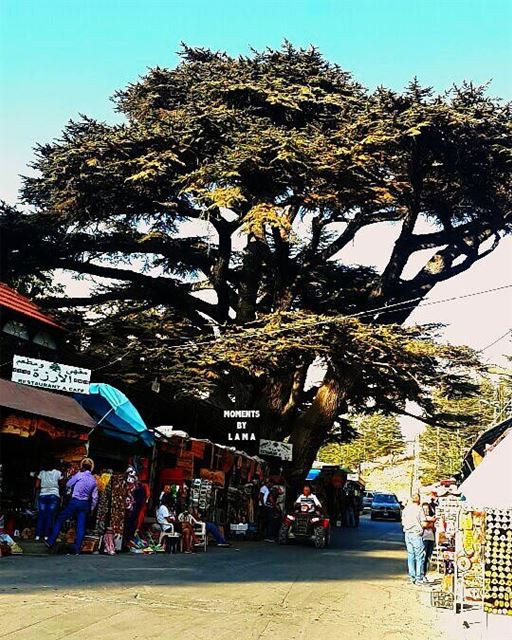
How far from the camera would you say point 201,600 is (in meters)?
9.76

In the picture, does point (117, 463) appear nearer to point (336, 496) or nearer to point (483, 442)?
point (483, 442)

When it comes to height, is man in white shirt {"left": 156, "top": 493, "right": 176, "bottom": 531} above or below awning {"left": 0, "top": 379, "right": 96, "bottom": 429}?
below

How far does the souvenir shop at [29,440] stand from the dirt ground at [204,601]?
2.62 meters

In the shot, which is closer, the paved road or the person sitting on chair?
the paved road

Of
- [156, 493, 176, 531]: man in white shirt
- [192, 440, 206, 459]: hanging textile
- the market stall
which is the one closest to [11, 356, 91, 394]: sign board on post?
the market stall

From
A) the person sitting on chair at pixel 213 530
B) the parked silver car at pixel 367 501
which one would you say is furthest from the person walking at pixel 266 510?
the parked silver car at pixel 367 501

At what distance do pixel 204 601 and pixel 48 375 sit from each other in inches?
306

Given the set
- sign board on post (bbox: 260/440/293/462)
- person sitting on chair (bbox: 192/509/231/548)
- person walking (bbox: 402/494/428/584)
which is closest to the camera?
person walking (bbox: 402/494/428/584)

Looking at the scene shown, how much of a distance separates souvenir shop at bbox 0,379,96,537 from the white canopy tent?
9472mm

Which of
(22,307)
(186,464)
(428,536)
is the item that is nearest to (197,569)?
(428,536)

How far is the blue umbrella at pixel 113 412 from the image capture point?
17.2m

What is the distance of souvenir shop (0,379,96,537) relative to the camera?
596 inches

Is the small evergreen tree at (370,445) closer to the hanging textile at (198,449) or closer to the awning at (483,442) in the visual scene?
the hanging textile at (198,449)

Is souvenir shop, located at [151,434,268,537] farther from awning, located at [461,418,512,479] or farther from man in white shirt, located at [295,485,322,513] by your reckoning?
awning, located at [461,418,512,479]
